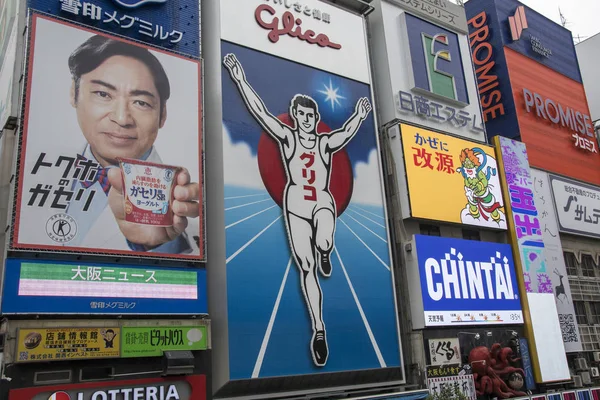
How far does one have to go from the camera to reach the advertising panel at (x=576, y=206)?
3097cm

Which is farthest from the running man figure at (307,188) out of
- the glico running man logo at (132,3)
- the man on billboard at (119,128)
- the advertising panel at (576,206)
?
the advertising panel at (576,206)

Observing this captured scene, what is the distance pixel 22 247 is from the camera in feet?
50.8

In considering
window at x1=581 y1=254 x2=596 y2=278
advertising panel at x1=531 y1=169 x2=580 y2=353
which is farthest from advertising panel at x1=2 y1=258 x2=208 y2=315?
window at x1=581 y1=254 x2=596 y2=278

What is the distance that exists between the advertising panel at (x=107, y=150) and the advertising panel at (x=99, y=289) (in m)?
0.51

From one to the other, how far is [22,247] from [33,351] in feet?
8.36

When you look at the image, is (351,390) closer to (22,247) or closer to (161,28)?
(22,247)

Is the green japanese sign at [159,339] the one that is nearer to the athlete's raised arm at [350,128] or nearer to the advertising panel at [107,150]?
the advertising panel at [107,150]

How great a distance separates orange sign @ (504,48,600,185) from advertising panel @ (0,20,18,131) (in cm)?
2360

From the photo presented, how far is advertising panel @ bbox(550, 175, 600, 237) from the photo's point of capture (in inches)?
1219

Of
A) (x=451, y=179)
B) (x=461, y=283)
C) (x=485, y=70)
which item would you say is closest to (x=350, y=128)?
(x=451, y=179)

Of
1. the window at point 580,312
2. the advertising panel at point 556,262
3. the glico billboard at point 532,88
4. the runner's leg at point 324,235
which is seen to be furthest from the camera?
the glico billboard at point 532,88

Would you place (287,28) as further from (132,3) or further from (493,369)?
(493,369)

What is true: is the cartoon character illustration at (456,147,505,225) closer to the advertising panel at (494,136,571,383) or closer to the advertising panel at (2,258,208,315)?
the advertising panel at (494,136,571,383)

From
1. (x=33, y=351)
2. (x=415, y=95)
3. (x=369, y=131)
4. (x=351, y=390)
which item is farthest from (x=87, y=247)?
(x=415, y=95)
